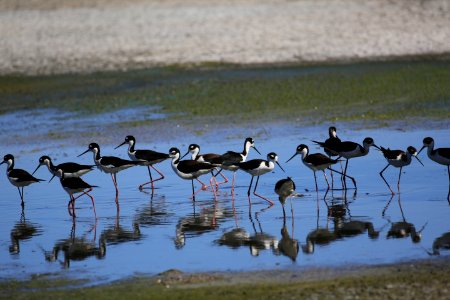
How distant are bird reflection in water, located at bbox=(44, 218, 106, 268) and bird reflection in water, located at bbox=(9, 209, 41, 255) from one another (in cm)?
55

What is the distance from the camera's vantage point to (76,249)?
39.6ft

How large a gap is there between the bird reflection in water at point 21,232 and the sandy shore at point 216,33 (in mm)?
15976

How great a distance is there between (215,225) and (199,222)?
353mm

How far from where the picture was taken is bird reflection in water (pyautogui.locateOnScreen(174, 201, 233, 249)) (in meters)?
12.5

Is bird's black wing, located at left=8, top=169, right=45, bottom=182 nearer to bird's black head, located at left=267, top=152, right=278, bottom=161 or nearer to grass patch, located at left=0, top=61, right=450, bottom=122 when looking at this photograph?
bird's black head, located at left=267, top=152, right=278, bottom=161

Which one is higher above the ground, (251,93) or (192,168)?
(251,93)

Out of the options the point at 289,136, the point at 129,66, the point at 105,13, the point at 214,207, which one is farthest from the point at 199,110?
the point at 105,13

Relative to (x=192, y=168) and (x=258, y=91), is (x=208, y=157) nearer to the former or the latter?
(x=192, y=168)

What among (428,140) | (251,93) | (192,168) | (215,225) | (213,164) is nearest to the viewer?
(215,225)

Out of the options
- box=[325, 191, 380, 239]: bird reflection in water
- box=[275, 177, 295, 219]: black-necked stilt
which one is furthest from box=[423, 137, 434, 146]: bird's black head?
box=[275, 177, 295, 219]: black-necked stilt

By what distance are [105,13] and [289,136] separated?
1677cm

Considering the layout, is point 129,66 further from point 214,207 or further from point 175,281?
point 175,281

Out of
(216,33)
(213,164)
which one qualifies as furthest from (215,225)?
(216,33)

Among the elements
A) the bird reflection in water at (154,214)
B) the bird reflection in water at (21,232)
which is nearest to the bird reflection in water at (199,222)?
the bird reflection in water at (154,214)
